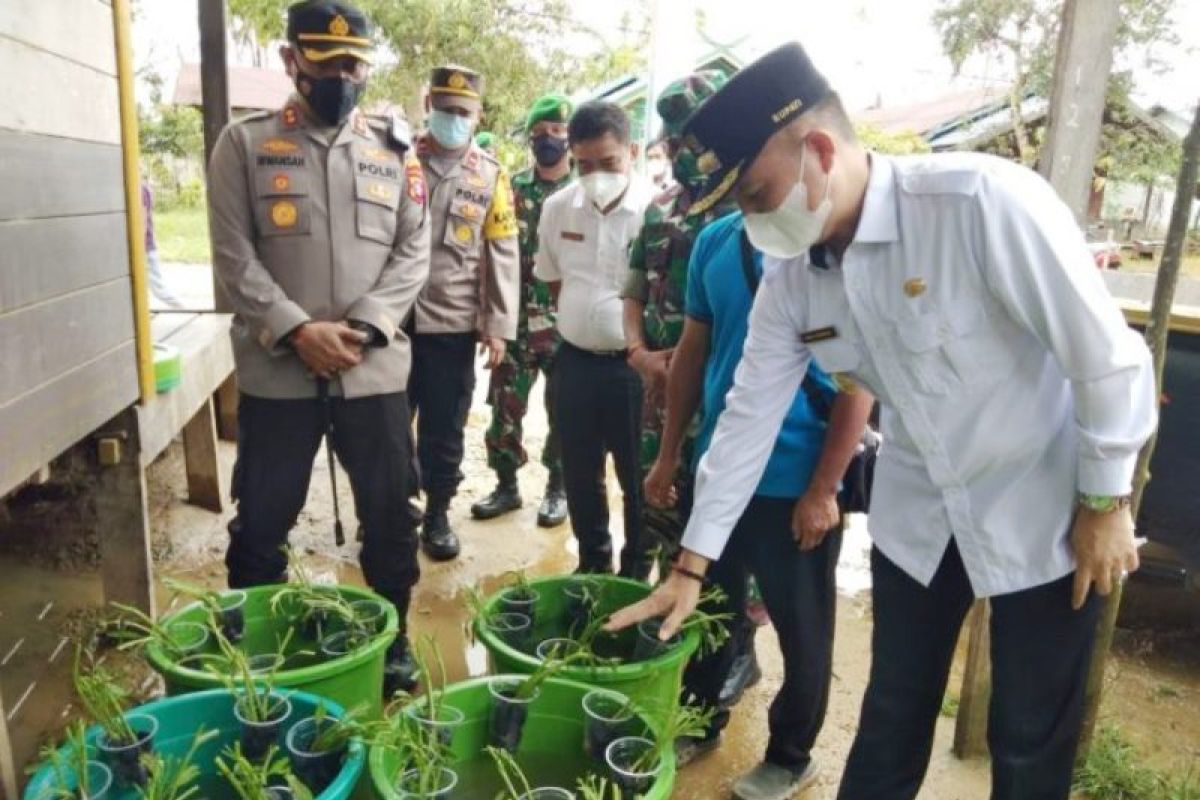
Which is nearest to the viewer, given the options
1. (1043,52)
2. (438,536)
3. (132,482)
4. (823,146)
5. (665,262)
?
(823,146)

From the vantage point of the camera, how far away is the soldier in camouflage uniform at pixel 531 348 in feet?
13.5

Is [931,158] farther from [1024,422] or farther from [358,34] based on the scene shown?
[358,34]

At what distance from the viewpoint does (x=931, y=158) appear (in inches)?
60.3

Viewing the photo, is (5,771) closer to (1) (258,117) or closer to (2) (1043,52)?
(1) (258,117)

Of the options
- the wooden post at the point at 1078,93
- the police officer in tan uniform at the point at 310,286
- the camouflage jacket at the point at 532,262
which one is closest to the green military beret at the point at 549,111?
the camouflage jacket at the point at 532,262

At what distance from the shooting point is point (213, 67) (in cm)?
439

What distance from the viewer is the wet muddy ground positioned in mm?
2623

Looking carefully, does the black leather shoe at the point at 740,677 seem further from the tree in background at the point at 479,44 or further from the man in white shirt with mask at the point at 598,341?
the tree in background at the point at 479,44

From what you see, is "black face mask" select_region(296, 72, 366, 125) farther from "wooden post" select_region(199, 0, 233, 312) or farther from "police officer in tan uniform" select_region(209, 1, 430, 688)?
"wooden post" select_region(199, 0, 233, 312)

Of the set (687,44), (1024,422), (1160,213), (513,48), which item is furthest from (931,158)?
(1160,213)

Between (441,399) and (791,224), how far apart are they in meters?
2.48

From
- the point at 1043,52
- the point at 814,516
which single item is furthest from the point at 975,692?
the point at 1043,52

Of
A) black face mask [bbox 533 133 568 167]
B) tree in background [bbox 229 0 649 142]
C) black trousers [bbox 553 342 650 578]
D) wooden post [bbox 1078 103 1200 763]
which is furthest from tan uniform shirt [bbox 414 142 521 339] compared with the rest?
tree in background [bbox 229 0 649 142]

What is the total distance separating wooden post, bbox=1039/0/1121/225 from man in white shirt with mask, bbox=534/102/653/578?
1.44m
